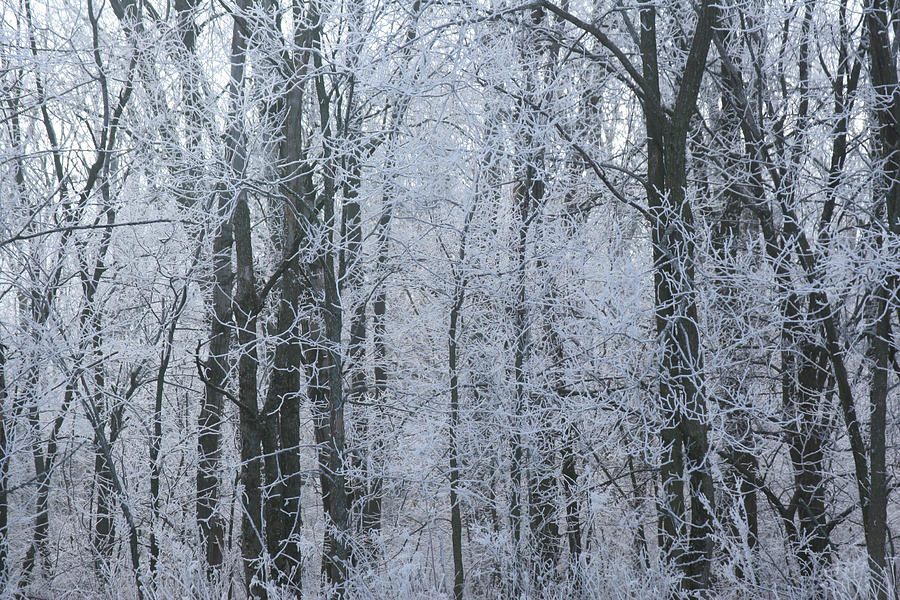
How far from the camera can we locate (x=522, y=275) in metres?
7.55

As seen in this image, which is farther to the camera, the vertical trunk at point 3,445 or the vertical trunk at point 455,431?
the vertical trunk at point 455,431

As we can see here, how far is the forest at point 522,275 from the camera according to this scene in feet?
18.4

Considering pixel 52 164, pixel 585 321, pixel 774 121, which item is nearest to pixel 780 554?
pixel 585 321

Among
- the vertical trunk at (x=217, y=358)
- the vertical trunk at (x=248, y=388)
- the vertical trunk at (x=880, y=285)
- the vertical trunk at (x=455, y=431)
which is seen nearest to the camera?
the vertical trunk at (x=880, y=285)

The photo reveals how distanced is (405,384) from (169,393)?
496 cm

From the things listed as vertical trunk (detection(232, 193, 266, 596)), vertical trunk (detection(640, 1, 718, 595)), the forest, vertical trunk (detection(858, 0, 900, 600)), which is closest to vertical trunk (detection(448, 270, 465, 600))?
the forest

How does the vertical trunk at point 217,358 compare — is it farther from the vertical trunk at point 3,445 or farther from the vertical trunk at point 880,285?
the vertical trunk at point 880,285

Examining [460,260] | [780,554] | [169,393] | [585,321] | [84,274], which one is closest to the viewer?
[585,321]

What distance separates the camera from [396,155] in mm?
5859

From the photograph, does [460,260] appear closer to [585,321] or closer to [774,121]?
[585,321]

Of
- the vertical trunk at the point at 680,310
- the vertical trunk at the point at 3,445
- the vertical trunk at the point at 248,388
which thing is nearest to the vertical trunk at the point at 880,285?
the vertical trunk at the point at 680,310

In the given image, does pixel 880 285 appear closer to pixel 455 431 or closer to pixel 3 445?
pixel 455 431

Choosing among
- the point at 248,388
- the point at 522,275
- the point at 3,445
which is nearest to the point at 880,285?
the point at 522,275

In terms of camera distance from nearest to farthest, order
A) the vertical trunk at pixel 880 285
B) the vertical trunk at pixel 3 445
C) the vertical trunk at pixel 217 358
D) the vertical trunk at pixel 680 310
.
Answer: the vertical trunk at pixel 680 310 → the vertical trunk at pixel 880 285 → the vertical trunk at pixel 3 445 → the vertical trunk at pixel 217 358
